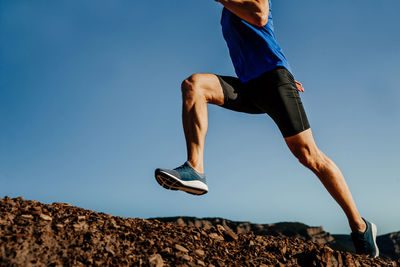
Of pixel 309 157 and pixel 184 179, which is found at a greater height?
pixel 309 157

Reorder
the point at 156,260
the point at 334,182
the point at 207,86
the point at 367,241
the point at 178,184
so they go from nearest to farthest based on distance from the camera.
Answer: the point at 156,260 → the point at 178,184 → the point at 207,86 → the point at 334,182 → the point at 367,241

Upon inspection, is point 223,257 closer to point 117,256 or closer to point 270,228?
point 117,256

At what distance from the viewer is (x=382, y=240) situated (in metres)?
17.4

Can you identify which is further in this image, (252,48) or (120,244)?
(252,48)

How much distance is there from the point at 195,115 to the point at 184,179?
732 mm

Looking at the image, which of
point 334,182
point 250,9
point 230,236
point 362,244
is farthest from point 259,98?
point 362,244

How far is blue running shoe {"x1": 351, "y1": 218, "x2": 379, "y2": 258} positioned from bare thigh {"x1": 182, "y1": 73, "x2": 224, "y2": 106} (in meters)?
2.35

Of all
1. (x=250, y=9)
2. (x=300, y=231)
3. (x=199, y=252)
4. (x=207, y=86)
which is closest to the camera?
(x=199, y=252)

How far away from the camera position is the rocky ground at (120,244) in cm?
265

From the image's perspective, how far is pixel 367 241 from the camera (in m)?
4.27

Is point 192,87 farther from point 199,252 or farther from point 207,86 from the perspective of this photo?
point 199,252

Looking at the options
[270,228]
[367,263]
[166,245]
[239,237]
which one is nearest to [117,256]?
[166,245]

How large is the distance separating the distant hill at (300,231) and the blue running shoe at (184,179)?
25.8 ft

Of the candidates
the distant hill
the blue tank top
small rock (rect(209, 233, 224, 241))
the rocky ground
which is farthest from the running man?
the distant hill
